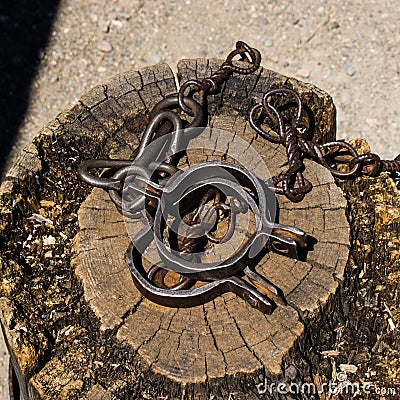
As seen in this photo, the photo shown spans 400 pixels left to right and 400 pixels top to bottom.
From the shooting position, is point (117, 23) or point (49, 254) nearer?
point (49, 254)

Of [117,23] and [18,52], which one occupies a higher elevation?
[117,23]

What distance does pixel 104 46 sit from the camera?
448 cm

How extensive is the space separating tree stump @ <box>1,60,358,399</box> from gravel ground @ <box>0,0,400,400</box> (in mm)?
1880

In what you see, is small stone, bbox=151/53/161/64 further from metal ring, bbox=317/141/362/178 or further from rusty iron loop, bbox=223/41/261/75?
metal ring, bbox=317/141/362/178

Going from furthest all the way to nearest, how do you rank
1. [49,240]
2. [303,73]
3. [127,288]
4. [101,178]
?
[303,73]
[49,240]
[101,178]
[127,288]

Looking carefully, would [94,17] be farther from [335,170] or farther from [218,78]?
[335,170]

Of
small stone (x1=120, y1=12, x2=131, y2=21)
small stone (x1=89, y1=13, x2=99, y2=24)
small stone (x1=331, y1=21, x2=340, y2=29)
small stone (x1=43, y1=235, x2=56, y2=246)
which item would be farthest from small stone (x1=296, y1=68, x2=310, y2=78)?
small stone (x1=43, y1=235, x2=56, y2=246)

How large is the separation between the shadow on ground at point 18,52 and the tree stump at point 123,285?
183 cm

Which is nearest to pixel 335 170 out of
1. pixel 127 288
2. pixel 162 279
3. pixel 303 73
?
pixel 162 279

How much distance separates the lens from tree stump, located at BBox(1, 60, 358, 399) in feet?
6.23

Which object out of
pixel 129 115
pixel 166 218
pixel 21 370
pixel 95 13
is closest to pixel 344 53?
pixel 95 13

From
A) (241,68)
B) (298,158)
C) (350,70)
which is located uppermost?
(350,70)

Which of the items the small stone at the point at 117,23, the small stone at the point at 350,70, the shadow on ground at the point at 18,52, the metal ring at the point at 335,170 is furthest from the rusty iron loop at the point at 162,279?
the small stone at the point at 117,23

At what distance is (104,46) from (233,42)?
87cm
